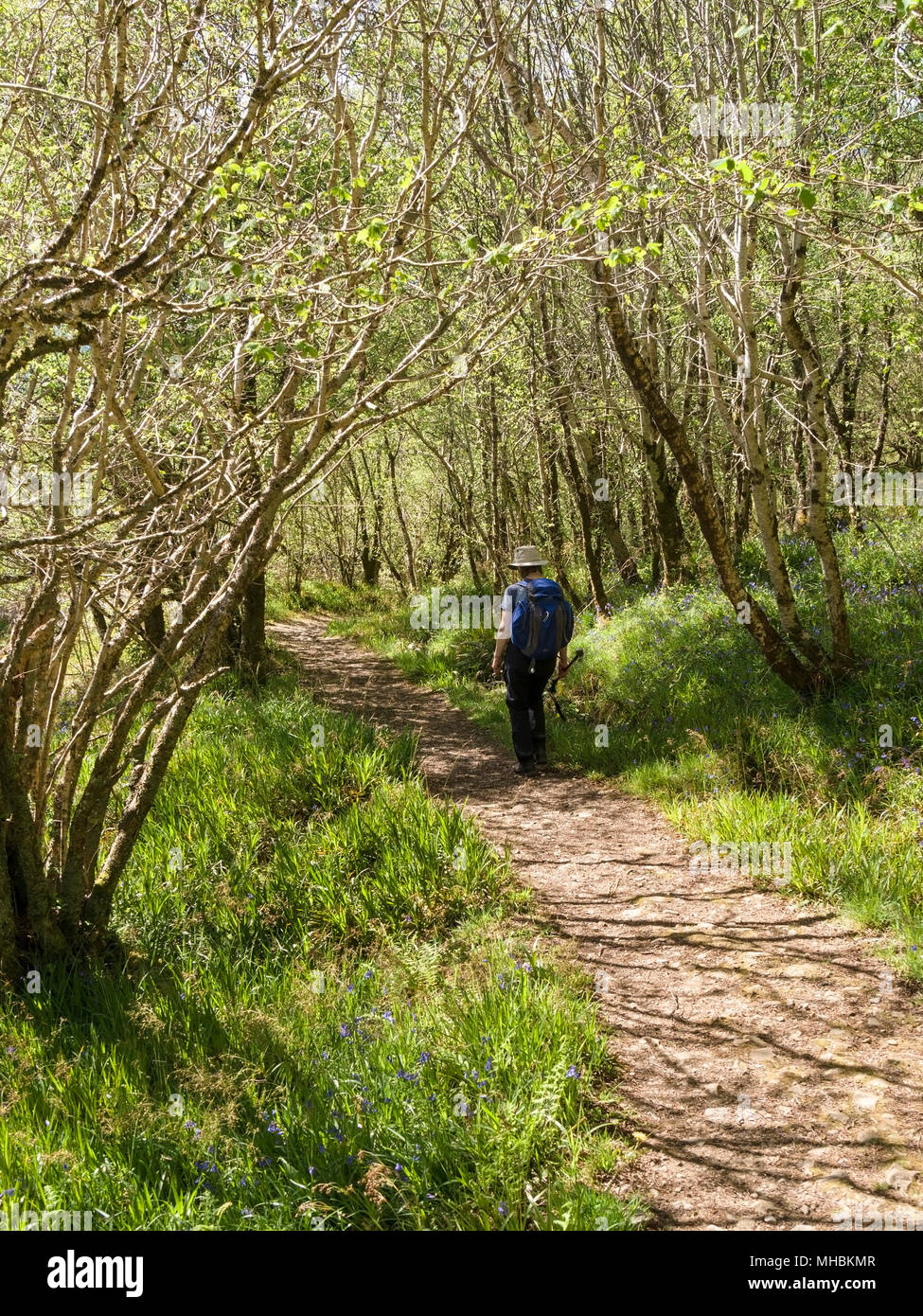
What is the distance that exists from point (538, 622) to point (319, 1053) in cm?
459

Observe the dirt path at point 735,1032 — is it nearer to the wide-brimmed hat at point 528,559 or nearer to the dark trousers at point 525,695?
the dark trousers at point 525,695

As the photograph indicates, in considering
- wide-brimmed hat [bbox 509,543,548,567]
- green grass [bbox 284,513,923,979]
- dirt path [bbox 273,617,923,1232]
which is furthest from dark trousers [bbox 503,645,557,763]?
dirt path [bbox 273,617,923,1232]

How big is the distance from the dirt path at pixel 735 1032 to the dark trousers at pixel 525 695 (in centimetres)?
139

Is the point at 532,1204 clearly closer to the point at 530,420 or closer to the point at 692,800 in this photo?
the point at 692,800

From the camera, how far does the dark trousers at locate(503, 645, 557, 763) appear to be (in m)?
7.73

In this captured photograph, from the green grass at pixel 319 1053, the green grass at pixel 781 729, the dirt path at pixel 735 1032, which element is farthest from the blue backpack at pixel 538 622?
the green grass at pixel 319 1053

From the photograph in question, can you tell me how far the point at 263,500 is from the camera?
4.71m

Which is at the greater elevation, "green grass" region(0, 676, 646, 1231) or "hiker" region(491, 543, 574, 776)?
"hiker" region(491, 543, 574, 776)

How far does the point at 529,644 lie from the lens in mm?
7617

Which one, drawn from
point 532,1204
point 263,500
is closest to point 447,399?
point 263,500

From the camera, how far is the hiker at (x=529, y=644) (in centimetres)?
764

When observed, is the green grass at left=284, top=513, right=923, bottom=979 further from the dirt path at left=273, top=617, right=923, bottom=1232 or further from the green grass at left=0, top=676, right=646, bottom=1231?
the green grass at left=0, top=676, right=646, bottom=1231

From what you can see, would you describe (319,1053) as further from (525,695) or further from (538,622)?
(538,622)

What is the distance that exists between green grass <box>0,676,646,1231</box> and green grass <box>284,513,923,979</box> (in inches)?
68.4
